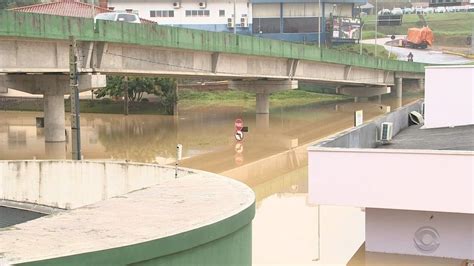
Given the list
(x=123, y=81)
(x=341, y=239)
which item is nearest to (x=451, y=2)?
(x=123, y=81)

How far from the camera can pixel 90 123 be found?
5225 cm

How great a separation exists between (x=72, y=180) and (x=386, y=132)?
887cm

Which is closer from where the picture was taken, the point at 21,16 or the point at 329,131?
the point at 21,16

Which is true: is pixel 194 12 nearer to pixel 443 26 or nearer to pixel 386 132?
pixel 443 26

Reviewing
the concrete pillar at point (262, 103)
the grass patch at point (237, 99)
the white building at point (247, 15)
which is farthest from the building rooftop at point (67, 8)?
the white building at point (247, 15)

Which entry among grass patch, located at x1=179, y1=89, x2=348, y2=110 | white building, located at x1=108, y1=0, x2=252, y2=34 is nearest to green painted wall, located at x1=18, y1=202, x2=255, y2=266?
grass patch, located at x1=179, y1=89, x2=348, y2=110

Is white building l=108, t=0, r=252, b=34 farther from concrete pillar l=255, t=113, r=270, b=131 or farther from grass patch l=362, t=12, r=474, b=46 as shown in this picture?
concrete pillar l=255, t=113, r=270, b=131

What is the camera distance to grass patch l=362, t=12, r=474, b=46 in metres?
109

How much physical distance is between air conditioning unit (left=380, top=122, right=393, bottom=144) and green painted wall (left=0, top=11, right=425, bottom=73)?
15127 millimetres

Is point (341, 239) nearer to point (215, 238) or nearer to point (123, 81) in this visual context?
point (215, 238)

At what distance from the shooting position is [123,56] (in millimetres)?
34156

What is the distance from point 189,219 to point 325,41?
91.6 meters

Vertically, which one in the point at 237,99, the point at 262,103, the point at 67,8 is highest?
the point at 67,8

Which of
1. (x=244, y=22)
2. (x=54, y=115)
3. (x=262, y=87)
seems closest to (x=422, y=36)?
(x=244, y=22)
